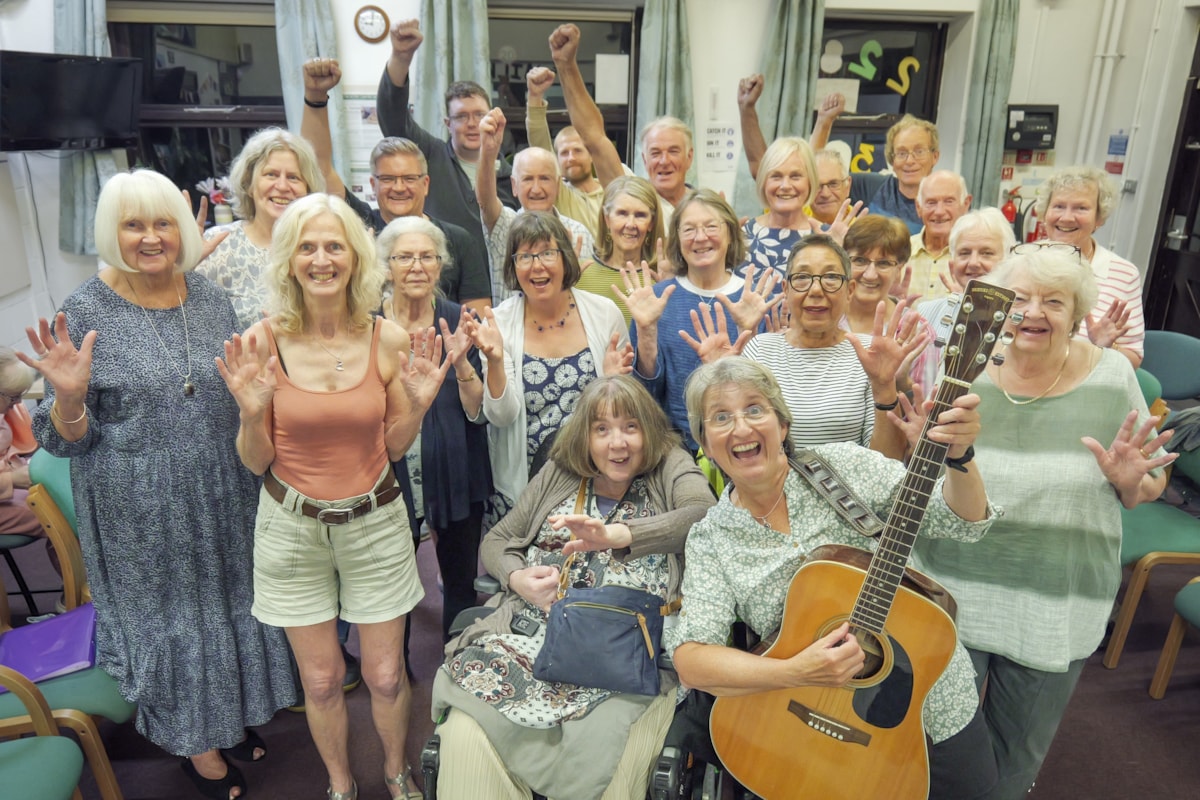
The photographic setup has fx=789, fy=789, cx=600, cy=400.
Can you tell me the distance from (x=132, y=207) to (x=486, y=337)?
928mm

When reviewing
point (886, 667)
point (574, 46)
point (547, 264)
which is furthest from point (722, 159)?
point (886, 667)

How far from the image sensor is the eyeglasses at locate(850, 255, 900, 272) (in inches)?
100

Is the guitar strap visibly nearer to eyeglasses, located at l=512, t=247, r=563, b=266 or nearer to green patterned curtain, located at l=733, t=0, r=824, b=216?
eyeglasses, located at l=512, t=247, r=563, b=266

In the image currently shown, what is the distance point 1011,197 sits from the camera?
232 inches

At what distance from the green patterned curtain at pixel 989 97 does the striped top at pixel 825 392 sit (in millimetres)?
4298

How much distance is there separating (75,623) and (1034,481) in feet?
8.34

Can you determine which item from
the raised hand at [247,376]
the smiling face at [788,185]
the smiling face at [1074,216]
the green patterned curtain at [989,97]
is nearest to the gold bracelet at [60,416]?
the raised hand at [247,376]

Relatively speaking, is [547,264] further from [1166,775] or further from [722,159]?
[722,159]

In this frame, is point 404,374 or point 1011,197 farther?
point 1011,197

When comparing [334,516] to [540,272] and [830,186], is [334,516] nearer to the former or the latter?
[540,272]

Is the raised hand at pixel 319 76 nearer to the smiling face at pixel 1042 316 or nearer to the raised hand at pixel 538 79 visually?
the raised hand at pixel 538 79

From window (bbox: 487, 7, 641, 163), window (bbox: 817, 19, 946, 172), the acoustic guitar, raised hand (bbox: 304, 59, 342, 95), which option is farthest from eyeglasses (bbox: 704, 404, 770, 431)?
window (bbox: 817, 19, 946, 172)

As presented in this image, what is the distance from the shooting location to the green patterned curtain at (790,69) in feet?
17.2

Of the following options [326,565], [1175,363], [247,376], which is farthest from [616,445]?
[1175,363]
